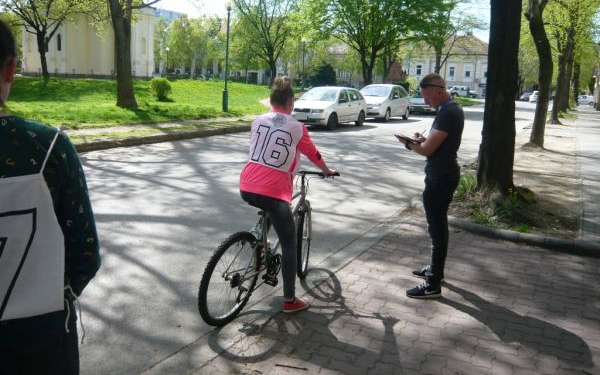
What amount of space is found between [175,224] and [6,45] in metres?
5.17

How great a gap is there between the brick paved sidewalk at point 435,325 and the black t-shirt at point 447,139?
111 cm

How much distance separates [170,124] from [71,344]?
54.0 feet

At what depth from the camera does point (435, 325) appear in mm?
4254

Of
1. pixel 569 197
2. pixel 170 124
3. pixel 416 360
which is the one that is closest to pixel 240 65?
pixel 170 124

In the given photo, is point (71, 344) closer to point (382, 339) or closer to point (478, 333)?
point (382, 339)

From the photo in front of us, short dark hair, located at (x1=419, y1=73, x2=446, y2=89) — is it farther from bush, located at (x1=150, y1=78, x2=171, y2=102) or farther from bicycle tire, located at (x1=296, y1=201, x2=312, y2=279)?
bush, located at (x1=150, y1=78, x2=171, y2=102)

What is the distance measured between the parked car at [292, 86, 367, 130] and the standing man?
568 inches

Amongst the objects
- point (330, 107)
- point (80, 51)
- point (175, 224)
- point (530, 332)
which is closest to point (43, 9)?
point (80, 51)

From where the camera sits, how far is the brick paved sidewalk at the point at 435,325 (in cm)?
362

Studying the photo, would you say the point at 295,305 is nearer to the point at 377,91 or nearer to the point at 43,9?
the point at 377,91

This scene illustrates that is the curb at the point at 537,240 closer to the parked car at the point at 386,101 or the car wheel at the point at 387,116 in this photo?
the parked car at the point at 386,101

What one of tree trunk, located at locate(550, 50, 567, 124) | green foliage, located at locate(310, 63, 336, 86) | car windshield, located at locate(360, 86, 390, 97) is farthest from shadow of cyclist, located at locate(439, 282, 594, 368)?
green foliage, located at locate(310, 63, 336, 86)

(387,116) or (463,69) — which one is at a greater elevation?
(463,69)

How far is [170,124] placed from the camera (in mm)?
17750
